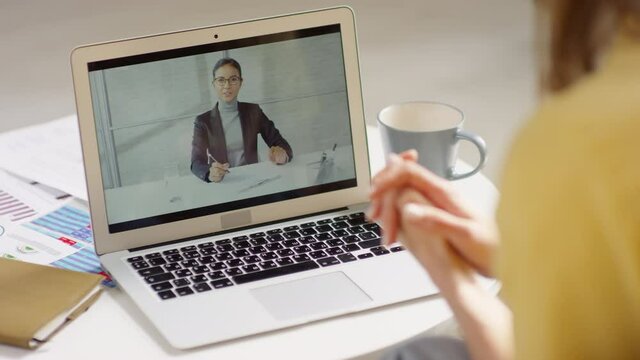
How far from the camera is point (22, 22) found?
323cm

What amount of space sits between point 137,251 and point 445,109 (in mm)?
489

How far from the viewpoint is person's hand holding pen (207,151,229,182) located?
4.31 feet

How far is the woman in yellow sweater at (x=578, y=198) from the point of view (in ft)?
2.23

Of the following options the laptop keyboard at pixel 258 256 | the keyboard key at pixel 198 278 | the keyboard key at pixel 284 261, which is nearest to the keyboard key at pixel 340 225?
the laptop keyboard at pixel 258 256

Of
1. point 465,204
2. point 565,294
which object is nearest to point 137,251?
point 465,204

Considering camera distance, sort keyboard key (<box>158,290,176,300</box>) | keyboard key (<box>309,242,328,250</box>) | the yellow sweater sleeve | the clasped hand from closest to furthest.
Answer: the yellow sweater sleeve, the clasped hand, keyboard key (<box>158,290,176,300</box>), keyboard key (<box>309,242,328,250</box>)

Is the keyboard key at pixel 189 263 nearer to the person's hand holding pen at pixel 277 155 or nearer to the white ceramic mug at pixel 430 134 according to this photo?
the person's hand holding pen at pixel 277 155

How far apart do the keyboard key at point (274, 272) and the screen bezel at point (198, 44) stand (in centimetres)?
13

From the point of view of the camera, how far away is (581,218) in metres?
0.69

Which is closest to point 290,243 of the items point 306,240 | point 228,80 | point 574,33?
point 306,240

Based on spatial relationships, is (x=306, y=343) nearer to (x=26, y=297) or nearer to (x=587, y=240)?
(x=26, y=297)

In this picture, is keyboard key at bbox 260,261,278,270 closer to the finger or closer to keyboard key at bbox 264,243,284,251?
keyboard key at bbox 264,243,284,251

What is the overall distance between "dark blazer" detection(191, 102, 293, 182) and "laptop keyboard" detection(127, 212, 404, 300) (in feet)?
0.33

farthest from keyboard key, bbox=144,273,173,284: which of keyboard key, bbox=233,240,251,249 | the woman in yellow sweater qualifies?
the woman in yellow sweater
